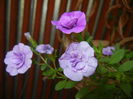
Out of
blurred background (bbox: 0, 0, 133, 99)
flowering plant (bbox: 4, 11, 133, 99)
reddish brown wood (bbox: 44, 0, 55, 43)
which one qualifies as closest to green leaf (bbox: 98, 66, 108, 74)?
flowering plant (bbox: 4, 11, 133, 99)

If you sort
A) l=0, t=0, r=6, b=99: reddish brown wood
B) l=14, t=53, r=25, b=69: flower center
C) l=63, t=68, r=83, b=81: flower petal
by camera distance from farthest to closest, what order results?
l=0, t=0, r=6, b=99: reddish brown wood
l=14, t=53, r=25, b=69: flower center
l=63, t=68, r=83, b=81: flower petal

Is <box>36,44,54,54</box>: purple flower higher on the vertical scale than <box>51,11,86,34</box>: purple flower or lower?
lower

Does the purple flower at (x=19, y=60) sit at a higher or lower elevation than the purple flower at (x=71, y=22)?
lower

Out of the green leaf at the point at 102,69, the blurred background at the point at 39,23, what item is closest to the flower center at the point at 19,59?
the green leaf at the point at 102,69

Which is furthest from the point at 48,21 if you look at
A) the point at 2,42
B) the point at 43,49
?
the point at 43,49

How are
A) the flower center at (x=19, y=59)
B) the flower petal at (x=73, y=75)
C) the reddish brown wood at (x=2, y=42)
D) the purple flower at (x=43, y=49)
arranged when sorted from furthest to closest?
the reddish brown wood at (x=2, y=42) → the purple flower at (x=43, y=49) → the flower center at (x=19, y=59) → the flower petal at (x=73, y=75)

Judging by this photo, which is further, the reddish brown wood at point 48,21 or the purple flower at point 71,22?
the reddish brown wood at point 48,21

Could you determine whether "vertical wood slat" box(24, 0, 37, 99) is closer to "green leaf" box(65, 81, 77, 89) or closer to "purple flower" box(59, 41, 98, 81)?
"green leaf" box(65, 81, 77, 89)

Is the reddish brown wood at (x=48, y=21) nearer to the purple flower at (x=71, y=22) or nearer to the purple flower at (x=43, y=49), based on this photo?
the purple flower at (x=43, y=49)
